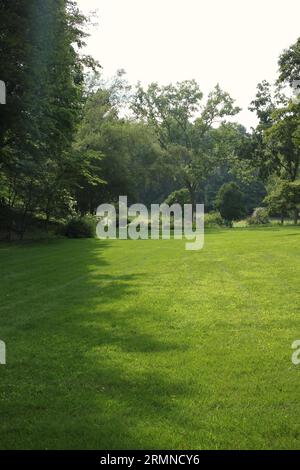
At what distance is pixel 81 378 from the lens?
5332mm

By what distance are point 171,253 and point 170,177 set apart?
36158 millimetres

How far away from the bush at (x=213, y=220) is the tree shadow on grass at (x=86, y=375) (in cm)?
3400

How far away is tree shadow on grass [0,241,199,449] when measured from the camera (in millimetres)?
4117

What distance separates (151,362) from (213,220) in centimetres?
3910

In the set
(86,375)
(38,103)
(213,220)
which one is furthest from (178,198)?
(86,375)

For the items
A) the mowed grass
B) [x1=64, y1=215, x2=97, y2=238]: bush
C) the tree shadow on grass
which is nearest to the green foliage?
[x1=64, y1=215, x2=97, y2=238]: bush

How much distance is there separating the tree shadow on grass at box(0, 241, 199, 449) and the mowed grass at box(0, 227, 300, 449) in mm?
13

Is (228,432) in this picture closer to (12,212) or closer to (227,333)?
(227,333)

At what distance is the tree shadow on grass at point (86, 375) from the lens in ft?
13.5

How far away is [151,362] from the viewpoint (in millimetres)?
5812

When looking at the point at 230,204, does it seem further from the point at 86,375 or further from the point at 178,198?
the point at 86,375

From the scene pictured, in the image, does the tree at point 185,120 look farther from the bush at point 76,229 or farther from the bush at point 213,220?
the bush at point 76,229

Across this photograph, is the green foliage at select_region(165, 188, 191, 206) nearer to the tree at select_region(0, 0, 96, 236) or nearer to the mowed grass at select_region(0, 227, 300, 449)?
the tree at select_region(0, 0, 96, 236)

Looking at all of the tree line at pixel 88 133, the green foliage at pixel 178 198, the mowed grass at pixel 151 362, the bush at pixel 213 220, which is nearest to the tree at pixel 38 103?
the tree line at pixel 88 133
